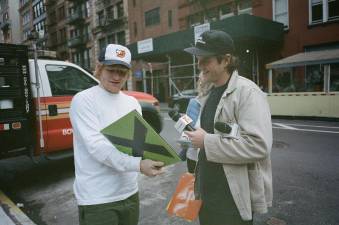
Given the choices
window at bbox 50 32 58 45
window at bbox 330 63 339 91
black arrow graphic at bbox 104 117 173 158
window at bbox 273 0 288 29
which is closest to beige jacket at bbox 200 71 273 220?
black arrow graphic at bbox 104 117 173 158

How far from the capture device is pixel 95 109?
85.9 inches

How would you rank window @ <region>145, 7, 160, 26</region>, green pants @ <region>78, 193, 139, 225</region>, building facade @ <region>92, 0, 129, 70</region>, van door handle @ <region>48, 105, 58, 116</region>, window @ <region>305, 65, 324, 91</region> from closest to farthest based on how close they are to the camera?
1. green pants @ <region>78, 193, 139, 225</region>
2. van door handle @ <region>48, 105, 58, 116</region>
3. window @ <region>305, 65, 324, 91</region>
4. window @ <region>145, 7, 160, 26</region>
5. building facade @ <region>92, 0, 129, 70</region>

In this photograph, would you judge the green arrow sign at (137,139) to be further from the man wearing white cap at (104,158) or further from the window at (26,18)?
the window at (26,18)

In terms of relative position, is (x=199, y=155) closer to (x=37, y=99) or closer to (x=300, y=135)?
(x=37, y=99)

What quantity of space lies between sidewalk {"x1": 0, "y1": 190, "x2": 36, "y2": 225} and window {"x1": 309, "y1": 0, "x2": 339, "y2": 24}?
756 inches

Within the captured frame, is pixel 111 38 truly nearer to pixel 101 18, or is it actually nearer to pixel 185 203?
pixel 101 18

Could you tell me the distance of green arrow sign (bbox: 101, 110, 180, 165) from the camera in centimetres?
201

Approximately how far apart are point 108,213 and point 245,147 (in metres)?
1.00

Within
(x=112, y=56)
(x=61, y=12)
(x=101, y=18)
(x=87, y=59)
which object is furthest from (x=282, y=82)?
(x=61, y=12)

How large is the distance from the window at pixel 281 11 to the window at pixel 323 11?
1632 mm

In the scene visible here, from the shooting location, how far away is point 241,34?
59.6ft

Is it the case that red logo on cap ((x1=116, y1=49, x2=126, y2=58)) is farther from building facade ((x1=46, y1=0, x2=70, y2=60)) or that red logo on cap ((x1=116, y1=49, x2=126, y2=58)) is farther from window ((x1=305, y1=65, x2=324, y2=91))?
building facade ((x1=46, y1=0, x2=70, y2=60))

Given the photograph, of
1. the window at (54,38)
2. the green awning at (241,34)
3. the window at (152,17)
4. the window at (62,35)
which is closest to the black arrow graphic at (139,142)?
the green awning at (241,34)

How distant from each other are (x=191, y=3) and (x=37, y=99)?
75.4 ft
